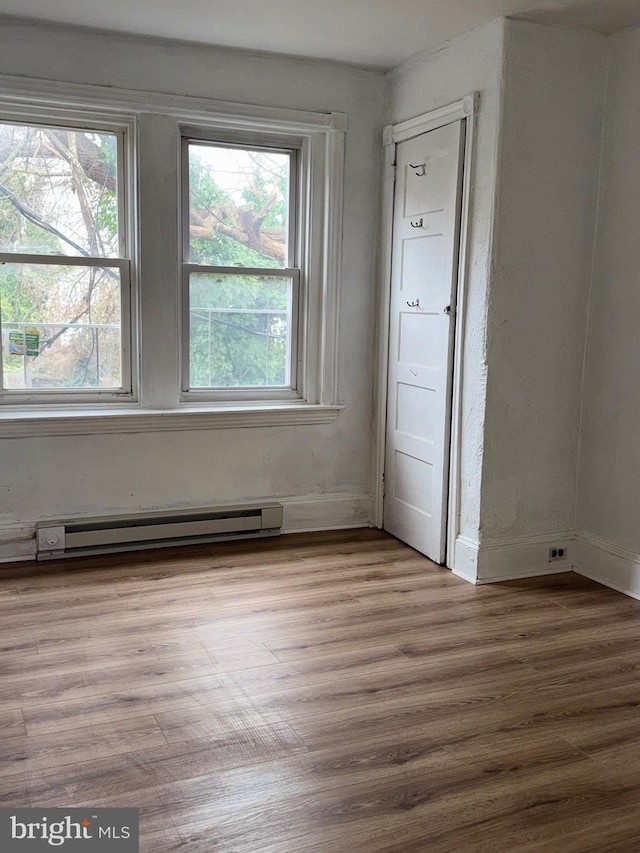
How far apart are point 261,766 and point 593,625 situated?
1696 mm

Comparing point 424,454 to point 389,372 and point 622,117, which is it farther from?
point 622,117

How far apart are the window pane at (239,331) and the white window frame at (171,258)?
11 cm

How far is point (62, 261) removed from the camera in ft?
13.0

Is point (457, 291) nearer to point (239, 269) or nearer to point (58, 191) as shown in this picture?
point (239, 269)

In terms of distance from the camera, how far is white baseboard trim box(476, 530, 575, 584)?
149 inches

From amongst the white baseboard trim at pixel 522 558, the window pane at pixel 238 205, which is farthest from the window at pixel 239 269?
the white baseboard trim at pixel 522 558

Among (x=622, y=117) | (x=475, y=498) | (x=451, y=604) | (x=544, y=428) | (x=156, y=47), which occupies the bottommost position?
(x=451, y=604)

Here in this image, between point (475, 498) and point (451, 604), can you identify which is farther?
point (475, 498)

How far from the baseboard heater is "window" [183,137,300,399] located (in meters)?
0.66

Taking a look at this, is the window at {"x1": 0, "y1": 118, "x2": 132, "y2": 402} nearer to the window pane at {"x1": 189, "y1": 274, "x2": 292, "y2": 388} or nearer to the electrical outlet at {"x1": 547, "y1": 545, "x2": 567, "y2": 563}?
the window pane at {"x1": 189, "y1": 274, "x2": 292, "y2": 388}

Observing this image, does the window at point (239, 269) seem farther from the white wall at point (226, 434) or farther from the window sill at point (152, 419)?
the white wall at point (226, 434)

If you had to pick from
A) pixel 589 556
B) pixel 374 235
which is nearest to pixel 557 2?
pixel 374 235

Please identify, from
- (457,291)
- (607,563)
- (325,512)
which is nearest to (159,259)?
(457,291)

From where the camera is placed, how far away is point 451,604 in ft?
11.5
